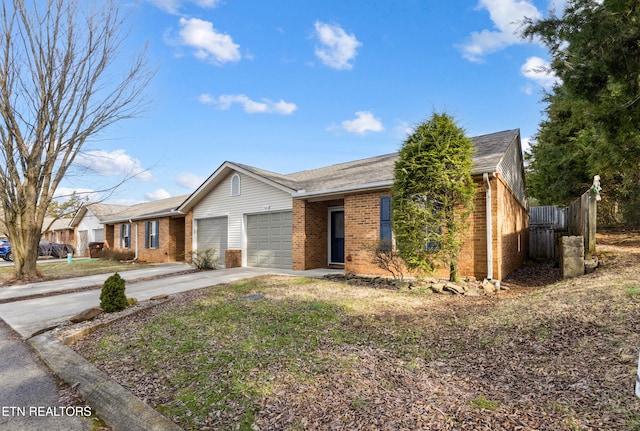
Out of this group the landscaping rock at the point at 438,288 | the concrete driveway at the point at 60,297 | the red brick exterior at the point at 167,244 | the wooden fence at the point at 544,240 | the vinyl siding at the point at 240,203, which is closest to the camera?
the concrete driveway at the point at 60,297

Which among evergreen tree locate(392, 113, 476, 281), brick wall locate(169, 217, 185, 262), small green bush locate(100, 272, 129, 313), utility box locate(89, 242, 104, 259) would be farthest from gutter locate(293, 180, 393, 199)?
utility box locate(89, 242, 104, 259)

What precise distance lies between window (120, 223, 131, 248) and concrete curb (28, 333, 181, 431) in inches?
771

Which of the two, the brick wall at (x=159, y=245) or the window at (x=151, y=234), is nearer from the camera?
the brick wall at (x=159, y=245)

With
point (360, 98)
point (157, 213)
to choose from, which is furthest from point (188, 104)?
point (157, 213)

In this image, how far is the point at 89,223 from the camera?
93.0 feet

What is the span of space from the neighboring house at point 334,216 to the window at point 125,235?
306 inches

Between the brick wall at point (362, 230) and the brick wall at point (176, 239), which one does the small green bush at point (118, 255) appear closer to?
the brick wall at point (176, 239)

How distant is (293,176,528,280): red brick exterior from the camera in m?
8.30

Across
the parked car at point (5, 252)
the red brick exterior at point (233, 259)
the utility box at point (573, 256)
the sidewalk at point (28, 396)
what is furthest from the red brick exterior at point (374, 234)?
the parked car at point (5, 252)

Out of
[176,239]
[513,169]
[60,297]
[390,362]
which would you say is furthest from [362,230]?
→ [176,239]

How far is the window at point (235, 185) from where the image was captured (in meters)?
14.4

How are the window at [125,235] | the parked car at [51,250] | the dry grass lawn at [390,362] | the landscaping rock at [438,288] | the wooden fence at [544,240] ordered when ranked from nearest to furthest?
Answer: the dry grass lawn at [390,362] → the landscaping rock at [438,288] → the wooden fence at [544,240] → the window at [125,235] → the parked car at [51,250]

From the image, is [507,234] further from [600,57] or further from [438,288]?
[600,57]

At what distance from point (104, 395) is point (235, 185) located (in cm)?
1195
